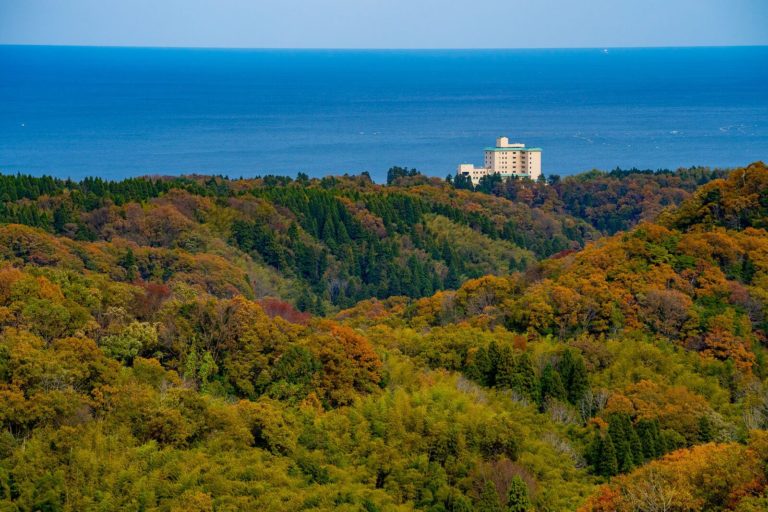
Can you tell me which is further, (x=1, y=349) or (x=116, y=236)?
(x=116, y=236)

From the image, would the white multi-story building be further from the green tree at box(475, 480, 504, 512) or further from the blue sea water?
the green tree at box(475, 480, 504, 512)

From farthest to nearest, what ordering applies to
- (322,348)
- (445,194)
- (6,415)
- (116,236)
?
(445,194) → (116,236) → (322,348) → (6,415)

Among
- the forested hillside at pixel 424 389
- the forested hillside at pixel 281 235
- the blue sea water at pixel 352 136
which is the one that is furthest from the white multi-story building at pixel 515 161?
the forested hillside at pixel 424 389

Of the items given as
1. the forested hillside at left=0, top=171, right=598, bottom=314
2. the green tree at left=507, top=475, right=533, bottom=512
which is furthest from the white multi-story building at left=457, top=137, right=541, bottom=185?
the green tree at left=507, top=475, right=533, bottom=512

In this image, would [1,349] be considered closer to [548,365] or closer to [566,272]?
[548,365]

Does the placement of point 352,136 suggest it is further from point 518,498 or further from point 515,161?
point 518,498

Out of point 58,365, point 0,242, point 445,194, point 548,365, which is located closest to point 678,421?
point 548,365

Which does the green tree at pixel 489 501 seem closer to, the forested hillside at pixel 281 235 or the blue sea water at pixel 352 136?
the forested hillside at pixel 281 235

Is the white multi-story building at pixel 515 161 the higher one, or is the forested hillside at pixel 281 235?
the white multi-story building at pixel 515 161

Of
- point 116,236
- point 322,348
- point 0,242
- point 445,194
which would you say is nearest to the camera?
point 322,348
